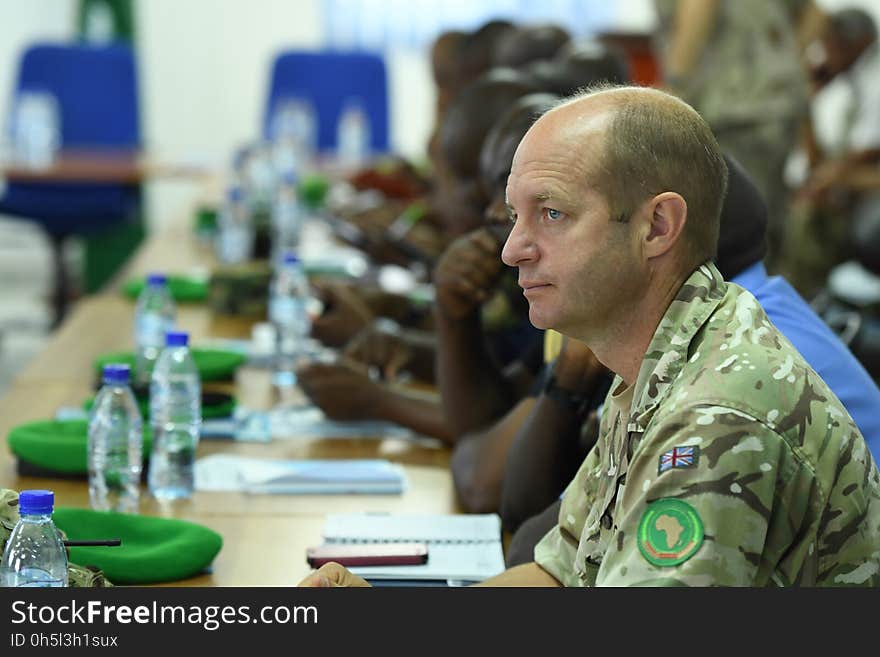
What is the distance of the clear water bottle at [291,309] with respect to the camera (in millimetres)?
3045

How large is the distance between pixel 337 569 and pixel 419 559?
279 mm

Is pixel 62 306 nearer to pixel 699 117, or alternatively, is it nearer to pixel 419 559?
pixel 419 559

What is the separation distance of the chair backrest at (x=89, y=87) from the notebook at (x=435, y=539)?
16.2 feet

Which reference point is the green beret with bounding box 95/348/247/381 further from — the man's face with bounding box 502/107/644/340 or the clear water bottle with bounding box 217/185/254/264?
the man's face with bounding box 502/107/644/340

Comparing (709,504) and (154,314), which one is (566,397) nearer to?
(709,504)

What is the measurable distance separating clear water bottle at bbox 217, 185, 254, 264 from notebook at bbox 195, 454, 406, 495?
1.98 meters

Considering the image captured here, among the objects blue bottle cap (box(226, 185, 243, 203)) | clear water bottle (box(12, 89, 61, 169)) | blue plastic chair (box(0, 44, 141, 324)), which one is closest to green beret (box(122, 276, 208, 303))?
blue bottle cap (box(226, 185, 243, 203))

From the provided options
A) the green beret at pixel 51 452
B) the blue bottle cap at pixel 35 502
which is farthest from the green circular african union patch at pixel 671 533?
the green beret at pixel 51 452

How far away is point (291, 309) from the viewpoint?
10.3ft

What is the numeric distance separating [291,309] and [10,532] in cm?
177

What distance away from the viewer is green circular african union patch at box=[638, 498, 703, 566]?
111 cm

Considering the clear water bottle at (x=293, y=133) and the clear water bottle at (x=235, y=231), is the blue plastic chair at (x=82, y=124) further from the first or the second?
the clear water bottle at (x=235, y=231)
